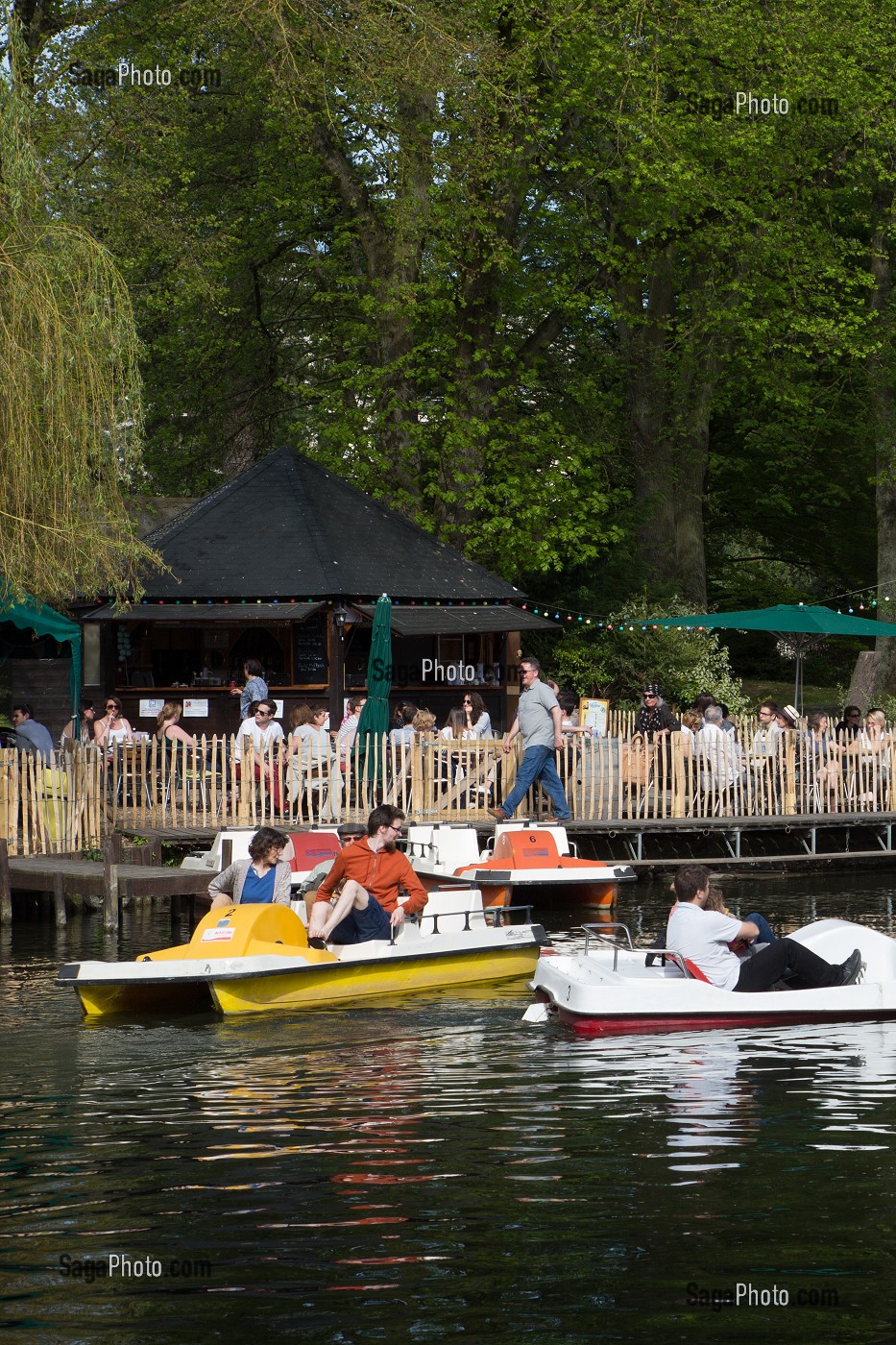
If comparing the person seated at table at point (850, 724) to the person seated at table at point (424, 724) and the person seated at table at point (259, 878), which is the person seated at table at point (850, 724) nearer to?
the person seated at table at point (424, 724)

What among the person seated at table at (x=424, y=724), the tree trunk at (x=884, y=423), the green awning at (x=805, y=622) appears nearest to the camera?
the person seated at table at (x=424, y=724)

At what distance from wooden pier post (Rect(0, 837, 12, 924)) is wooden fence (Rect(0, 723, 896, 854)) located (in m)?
0.83

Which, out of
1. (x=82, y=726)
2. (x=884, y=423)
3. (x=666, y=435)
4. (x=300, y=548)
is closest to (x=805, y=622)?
(x=300, y=548)

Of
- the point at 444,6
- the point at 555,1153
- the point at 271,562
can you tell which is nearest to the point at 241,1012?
the point at 555,1153

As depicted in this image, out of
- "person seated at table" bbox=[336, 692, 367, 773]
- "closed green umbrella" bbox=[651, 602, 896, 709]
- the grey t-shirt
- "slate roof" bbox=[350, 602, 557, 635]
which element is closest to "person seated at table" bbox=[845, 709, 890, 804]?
"closed green umbrella" bbox=[651, 602, 896, 709]

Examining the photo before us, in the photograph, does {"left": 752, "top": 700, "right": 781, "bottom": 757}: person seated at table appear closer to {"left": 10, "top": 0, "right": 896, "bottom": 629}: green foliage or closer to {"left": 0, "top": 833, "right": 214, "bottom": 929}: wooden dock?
{"left": 10, "top": 0, "right": 896, "bottom": 629}: green foliage

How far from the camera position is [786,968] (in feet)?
41.5

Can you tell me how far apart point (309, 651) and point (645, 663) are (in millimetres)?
7080

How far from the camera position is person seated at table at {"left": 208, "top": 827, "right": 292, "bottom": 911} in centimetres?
1338

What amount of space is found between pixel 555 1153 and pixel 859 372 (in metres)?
27.3

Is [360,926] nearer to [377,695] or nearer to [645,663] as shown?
[377,695]

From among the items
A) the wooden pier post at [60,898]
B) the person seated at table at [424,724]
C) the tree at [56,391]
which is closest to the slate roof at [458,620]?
the person seated at table at [424,724]

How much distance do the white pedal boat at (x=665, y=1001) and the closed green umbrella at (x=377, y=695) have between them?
8623 millimetres

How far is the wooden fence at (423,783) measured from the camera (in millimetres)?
19797
